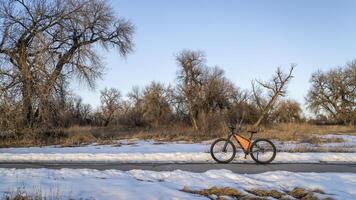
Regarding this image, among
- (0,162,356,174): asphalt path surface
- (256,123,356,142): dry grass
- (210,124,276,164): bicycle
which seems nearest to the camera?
(0,162,356,174): asphalt path surface

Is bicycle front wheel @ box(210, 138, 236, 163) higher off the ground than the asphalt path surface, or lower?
higher

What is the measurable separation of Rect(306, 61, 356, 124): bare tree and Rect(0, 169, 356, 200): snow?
59115 millimetres

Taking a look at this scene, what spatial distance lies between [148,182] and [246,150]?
527 centimetres

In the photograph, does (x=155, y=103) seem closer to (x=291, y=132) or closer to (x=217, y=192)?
(x=291, y=132)

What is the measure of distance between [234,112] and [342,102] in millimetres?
30179

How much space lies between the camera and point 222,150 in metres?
13.4

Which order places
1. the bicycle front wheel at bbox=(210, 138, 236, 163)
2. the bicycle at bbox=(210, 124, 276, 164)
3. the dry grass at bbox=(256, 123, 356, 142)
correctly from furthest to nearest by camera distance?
the dry grass at bbox=(256, 123, 356, 142) < the bicycle front wheel at bbox=(210, 138, 236, 163) < the bicycle at bbox=(210, 124, 276, 164)

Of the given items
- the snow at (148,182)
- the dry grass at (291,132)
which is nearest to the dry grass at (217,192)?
the snow at (148,182)

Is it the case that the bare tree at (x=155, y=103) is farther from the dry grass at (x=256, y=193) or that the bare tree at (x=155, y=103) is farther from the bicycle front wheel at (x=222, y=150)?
the dry grass at (x=256, y=193)

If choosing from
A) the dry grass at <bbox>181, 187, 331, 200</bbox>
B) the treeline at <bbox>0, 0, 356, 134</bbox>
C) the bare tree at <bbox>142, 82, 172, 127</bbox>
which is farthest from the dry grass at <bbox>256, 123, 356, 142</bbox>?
the bare tree at <bbox>142, 82, 172, 127</bbox>

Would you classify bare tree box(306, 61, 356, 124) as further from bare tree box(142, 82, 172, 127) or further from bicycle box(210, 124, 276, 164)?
bicycle box(210, 124, 276, 164)

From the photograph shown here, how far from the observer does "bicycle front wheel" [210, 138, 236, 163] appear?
1329 cm

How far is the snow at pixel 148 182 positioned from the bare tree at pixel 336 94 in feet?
194

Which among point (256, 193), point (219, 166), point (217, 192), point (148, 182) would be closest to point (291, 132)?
point (219, 166)
